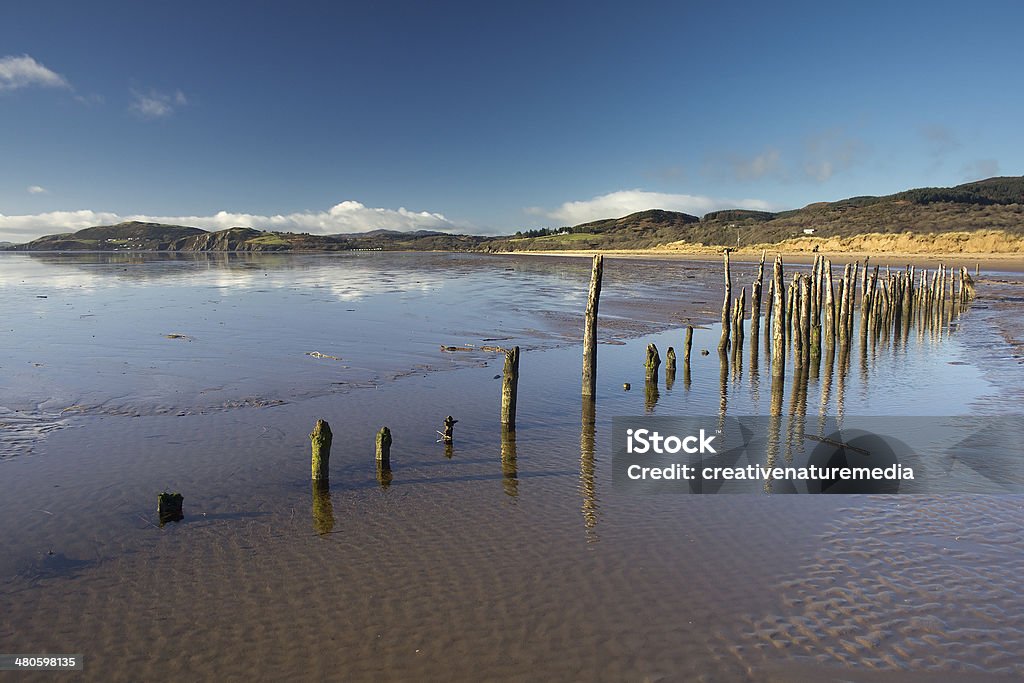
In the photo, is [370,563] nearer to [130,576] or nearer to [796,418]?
[130,576]

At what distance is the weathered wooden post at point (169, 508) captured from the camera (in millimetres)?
8571

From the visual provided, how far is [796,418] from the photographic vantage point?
13.5m

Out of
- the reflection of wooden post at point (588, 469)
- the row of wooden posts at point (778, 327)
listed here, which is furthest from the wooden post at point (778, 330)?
the reflection of wooden post at point (588, 469)

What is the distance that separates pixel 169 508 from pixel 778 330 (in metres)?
15.9

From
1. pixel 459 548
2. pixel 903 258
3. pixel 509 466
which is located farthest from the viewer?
pixel 903 258

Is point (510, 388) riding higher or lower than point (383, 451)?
higher

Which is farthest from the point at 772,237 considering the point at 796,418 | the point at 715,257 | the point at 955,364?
the point at 796,418

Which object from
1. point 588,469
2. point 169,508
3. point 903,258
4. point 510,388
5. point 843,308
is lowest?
point 588,469

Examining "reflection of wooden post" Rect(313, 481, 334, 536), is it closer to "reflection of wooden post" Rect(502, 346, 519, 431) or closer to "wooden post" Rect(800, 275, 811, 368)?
"reflection of wooden post" Rect(502, 346, 519, 431)

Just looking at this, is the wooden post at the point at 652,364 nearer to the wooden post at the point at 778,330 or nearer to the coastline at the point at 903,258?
the wooden post at the point at 778,330

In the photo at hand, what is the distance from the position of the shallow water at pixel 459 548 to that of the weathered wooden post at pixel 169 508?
0.17m

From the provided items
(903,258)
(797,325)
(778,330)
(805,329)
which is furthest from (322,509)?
(903,258)

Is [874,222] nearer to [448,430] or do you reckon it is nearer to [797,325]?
[797,325]

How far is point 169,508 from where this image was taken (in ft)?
28.3
